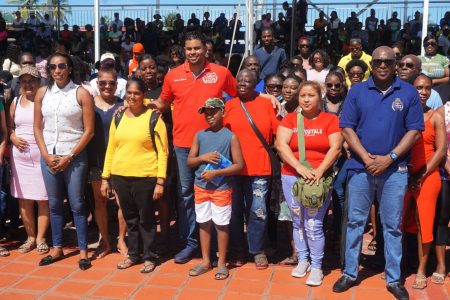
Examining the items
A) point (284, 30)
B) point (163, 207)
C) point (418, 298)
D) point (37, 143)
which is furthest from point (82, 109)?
point (284, 30)

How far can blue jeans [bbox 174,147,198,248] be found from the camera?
509 centimetres

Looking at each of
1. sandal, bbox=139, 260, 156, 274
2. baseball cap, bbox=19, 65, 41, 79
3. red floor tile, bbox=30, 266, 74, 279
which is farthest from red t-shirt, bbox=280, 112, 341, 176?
baseball cap, bbox=19, 65, 41, 79

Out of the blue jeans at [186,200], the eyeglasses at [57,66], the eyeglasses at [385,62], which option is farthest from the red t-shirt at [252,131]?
the eyeglasses at [57,66]

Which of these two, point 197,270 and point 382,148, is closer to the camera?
point 382,148

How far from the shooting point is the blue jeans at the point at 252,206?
4957mm

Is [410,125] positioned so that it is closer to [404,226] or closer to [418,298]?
[404,226]

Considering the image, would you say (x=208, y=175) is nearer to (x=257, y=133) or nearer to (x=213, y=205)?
(x=213, y=205)

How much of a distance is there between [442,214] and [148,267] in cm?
265

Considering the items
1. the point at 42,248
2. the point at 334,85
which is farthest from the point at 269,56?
the point at 42,248

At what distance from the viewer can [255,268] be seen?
509 cm

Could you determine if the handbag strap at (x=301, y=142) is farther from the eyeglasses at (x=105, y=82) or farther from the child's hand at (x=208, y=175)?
the eyeglasses at (x=105, y=82)

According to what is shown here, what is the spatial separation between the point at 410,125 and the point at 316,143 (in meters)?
0.76

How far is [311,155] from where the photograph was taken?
4.61 metres

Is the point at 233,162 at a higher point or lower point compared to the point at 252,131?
lower
